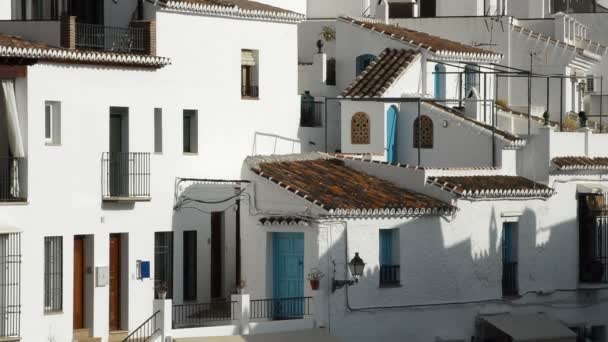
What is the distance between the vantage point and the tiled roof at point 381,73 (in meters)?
56.3

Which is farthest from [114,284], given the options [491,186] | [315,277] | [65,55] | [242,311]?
[491,186]

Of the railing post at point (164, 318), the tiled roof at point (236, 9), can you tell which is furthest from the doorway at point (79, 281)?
the tiled roof at point (236, 9)

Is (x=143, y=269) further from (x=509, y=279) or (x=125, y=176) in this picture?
(x=509, y=279)

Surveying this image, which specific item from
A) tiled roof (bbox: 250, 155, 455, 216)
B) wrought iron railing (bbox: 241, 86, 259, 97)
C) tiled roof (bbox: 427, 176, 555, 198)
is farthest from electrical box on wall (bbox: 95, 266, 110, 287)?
tiled roof (bbox: 427, 176, 555, 198)

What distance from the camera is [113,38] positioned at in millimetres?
49781

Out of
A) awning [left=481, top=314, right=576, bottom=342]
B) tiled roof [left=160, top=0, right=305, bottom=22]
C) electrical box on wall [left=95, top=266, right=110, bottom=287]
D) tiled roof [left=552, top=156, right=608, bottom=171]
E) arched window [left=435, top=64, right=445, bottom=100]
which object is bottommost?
awning [left=481, top=314, right=576, bottom=342]

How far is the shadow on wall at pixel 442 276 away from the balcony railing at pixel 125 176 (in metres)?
4.44

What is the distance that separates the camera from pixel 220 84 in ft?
170

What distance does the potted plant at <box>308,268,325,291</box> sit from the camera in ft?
159

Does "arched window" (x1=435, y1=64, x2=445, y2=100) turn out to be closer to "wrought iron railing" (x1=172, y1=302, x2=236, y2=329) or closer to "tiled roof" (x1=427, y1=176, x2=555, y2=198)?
"tiled roof" (x1=427, y1=176, x2=555, y2=198)

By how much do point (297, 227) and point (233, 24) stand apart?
6019 millimetres

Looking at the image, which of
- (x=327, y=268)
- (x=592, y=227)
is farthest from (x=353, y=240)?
(x=592, y=227)

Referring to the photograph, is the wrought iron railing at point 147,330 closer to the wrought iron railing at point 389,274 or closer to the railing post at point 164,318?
the railing post at point 164,318

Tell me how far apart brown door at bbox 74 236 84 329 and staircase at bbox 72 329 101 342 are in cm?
18
